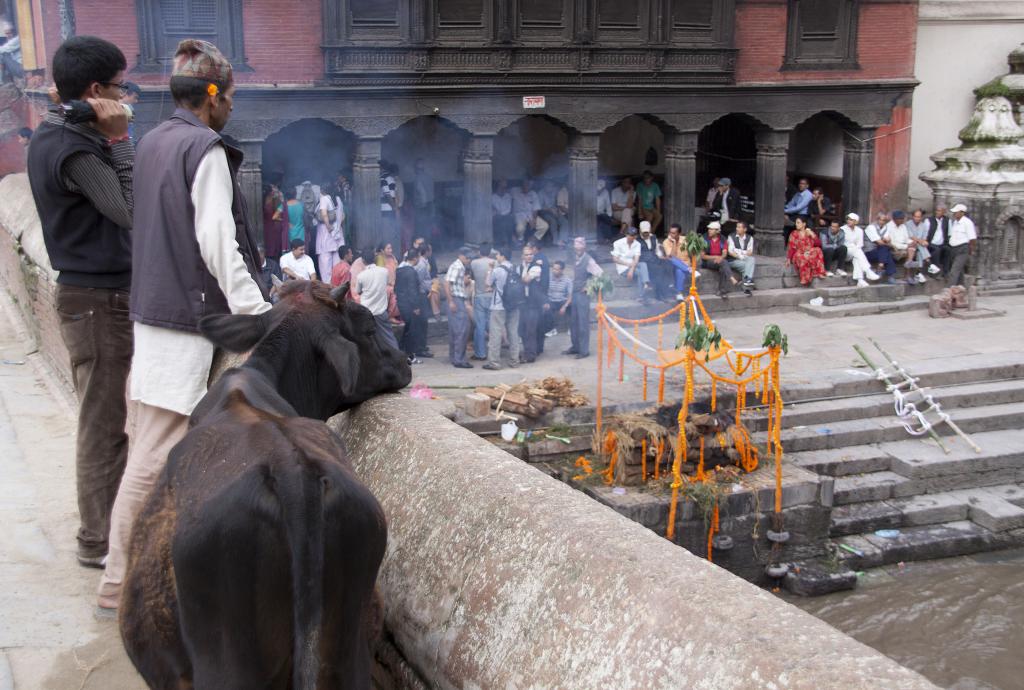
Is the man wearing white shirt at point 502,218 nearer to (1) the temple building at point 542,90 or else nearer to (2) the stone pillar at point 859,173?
(1) the temple building at point 542,90

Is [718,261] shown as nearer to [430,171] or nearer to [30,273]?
[430,171]

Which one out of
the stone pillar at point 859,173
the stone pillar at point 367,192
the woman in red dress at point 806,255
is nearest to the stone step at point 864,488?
the woman in red dress at point 806,255

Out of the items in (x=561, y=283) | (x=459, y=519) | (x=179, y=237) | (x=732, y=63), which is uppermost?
(x=732, y=63)

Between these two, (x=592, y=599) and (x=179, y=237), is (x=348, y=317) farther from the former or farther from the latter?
(x=592, y=599)

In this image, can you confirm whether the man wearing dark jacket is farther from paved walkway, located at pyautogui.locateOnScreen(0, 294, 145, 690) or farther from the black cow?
the black cow

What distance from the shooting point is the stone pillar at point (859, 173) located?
23.7 meters

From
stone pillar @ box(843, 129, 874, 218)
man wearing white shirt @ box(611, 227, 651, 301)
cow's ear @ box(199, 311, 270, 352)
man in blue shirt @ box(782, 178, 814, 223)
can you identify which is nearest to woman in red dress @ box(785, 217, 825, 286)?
man in blue shirt @ box(782, 178, 814, 223)

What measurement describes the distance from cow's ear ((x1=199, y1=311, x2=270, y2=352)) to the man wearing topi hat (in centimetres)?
20

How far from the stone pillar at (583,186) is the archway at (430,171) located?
212 cm

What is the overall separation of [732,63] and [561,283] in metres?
7.20

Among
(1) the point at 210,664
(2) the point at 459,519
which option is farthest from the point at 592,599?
(1) the point at 210,664

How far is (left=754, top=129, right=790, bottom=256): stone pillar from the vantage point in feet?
76.3

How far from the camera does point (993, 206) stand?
2292 centimetres

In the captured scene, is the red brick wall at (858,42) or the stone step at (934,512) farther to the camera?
the red brick wall at (858,42)
